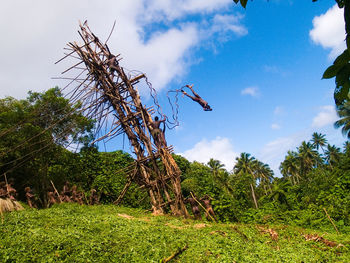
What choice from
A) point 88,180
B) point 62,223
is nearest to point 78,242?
point 62,223

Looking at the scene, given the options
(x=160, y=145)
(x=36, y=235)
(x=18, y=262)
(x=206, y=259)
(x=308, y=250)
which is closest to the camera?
(x=18, y=262)

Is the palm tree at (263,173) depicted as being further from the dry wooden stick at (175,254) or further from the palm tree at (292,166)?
the dry wooden stick at (175,254)

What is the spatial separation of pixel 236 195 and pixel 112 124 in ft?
40.7

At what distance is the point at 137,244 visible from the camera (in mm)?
5711

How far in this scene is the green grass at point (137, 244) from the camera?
4.96 m

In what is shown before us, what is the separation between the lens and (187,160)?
2812 cm

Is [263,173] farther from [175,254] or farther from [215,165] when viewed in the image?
[175,254]

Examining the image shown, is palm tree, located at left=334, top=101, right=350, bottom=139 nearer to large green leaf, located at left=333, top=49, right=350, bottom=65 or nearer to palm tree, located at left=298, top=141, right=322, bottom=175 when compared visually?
palm tree, located at left=298, top=141, right=322, bottom=175

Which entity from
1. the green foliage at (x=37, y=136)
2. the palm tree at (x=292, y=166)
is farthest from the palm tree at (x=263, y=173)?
the green foliage at (x=37, y=136)

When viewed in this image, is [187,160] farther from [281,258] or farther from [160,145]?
[281,258]

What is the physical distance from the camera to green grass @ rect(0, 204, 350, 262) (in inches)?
195

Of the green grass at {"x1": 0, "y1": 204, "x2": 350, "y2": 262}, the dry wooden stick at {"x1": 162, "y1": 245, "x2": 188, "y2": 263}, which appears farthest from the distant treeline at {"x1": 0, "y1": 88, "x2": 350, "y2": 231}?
the dry wooden stick at {"x1": 162, "y1": 245, "x2": 188, "y2": 263}

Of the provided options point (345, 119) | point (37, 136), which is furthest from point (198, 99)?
point (345, 119)

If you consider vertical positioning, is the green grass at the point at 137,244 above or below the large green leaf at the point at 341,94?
below
